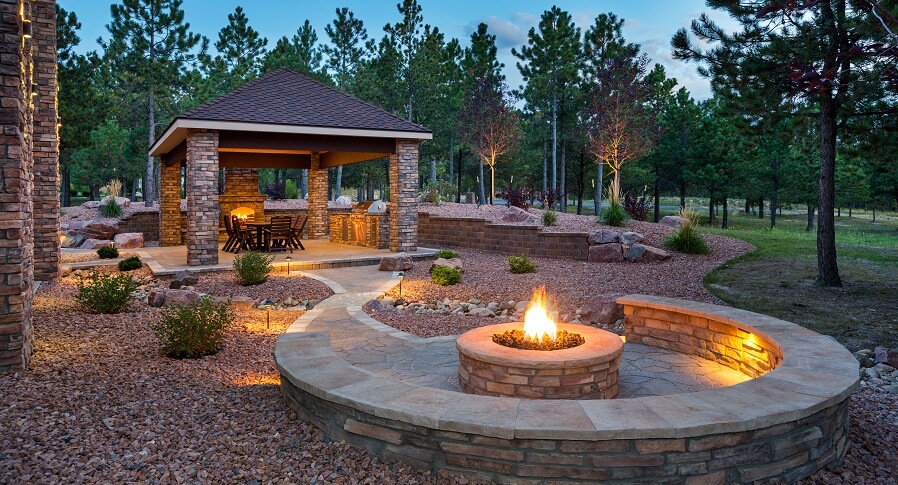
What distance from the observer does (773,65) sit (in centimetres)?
748

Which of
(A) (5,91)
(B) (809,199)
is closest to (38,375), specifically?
(A) (5,91)

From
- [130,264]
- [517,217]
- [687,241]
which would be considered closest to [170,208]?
[130,264]

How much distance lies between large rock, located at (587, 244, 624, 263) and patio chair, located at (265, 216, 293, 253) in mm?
7034

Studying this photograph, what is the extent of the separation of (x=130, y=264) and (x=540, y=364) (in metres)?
9.85

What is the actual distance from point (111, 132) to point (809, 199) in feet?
127

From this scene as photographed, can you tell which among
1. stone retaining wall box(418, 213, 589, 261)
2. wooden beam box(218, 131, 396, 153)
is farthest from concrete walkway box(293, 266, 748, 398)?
stone retaining wall box(418, 213, 589, 261)

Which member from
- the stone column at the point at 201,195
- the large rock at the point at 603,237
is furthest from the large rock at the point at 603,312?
the stone column at the point at 201,195

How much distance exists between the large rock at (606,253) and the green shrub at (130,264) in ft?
30.6

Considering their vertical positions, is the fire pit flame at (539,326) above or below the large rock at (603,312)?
above

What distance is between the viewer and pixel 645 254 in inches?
433

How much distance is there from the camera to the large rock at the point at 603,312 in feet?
22.1

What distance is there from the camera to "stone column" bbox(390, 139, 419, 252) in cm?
1280

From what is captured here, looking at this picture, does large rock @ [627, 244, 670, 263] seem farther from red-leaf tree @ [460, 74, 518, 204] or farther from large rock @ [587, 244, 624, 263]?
red-leaf tree @ [460, 74, 518, 204]

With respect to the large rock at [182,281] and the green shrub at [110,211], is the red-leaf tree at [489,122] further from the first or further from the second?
the large rock at [182,281]
